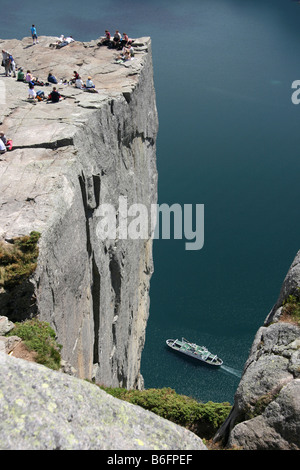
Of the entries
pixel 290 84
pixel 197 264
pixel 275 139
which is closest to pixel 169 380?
pixel 197 264

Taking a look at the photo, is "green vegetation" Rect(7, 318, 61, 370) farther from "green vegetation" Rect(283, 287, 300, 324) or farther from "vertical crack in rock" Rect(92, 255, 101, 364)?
Result: "vertical crack in rock" Rect(92, 255, 101, 364)

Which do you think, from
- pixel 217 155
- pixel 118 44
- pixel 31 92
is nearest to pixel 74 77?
pixel 31 92

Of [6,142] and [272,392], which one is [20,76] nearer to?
[6,142]

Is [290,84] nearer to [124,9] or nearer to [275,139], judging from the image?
[275,139]

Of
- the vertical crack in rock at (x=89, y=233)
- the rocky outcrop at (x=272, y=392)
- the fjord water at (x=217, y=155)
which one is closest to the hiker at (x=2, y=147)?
the vertical crack in rock at (x=89, y=233)

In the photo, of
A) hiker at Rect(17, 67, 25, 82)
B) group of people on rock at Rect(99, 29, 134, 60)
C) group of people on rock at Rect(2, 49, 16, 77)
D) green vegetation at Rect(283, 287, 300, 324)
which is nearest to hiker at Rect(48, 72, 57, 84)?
hiker at Rect(17, 67, 25, 82)

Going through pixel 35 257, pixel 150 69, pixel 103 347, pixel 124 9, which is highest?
pixel 124 9
